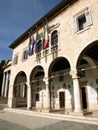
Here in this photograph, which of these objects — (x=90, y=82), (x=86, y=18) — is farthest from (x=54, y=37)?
(x=90, y=82)

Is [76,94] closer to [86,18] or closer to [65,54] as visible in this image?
[65,54]

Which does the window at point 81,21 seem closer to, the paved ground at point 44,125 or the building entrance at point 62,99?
the paved ground at point 44,125

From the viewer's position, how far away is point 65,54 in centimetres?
1107

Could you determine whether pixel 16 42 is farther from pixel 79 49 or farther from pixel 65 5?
pixel 79 49

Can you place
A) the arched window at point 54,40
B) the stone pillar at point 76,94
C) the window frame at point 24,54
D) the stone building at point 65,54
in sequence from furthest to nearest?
the window frame at point 24,54, the arched window at point 54,40, the stone building at point 65,54, the stone pillar at point 76,94

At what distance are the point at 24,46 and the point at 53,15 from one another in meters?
5.79

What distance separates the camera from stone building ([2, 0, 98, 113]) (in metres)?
9.87

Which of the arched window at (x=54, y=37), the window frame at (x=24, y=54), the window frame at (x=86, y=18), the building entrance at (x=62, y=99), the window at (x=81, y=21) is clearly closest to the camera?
the window frame at (x=86, y=18)

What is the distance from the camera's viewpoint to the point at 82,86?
1405 cm

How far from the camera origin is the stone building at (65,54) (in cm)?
987

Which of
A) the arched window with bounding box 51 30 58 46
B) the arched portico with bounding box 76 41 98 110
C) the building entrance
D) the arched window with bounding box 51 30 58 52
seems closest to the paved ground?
the arched portico with bounding box 76 41 98 110

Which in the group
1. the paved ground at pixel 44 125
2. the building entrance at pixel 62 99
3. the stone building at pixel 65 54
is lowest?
the paved ground at pixel 44 125

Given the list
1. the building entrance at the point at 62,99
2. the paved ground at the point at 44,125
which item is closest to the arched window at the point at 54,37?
the building entrance at the point at 62,99

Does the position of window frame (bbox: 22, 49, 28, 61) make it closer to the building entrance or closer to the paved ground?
the building entrance
